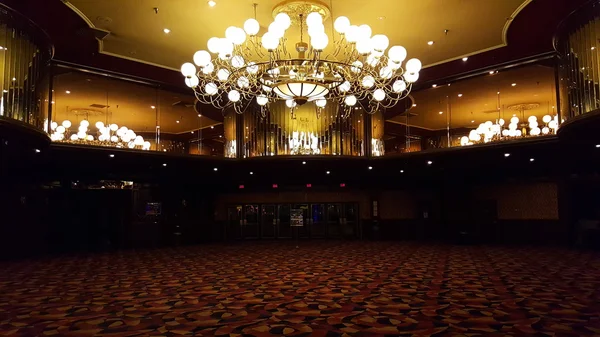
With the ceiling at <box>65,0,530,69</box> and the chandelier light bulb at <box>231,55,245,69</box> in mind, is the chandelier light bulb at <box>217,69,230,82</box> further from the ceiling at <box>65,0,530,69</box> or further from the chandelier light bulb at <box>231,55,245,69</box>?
the ceiling at <box>65,0,530,69</box>

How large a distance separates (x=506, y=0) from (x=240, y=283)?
19.2 feet

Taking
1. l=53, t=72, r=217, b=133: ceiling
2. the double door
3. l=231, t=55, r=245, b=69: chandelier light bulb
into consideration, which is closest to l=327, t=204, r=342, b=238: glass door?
the double door

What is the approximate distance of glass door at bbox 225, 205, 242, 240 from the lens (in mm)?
15977

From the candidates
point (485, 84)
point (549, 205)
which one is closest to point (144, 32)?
point (485, 84)

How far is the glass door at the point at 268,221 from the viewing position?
52.7 feet

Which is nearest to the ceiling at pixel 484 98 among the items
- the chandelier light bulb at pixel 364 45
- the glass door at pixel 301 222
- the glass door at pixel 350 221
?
the glass door at pixel 350 221

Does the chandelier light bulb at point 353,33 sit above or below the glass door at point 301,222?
above

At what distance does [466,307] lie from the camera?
16.8 ft

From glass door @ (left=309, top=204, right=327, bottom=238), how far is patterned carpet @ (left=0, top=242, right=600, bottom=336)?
Answer: 6.16 m

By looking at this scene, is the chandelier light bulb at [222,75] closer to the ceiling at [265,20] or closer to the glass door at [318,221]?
the ceiling at [265,20]

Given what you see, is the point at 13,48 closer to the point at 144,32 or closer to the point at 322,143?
the point at 144,32

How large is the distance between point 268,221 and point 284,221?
1.88ft

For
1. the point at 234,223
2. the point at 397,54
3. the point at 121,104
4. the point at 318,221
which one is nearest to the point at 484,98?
the point at 318,221

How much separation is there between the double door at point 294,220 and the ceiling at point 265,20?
8.09 m
